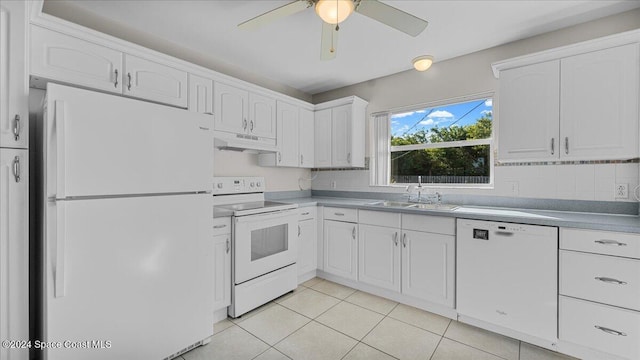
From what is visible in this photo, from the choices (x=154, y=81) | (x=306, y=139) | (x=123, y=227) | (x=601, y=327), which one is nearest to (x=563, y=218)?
(x=601, y=327)

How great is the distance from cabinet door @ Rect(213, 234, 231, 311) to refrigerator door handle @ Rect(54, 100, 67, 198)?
1.05m

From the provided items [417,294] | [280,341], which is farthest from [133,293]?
[417,294]

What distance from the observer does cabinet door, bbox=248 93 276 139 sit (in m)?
2.88

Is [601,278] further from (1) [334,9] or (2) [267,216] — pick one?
(2) [267,216]

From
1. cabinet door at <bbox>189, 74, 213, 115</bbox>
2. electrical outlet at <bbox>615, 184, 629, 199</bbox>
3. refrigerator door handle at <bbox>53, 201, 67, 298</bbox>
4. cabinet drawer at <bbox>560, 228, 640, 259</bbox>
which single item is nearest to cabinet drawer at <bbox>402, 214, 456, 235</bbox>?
cabinet drawer at <bbox>560, 228, 640, 259</bbox>

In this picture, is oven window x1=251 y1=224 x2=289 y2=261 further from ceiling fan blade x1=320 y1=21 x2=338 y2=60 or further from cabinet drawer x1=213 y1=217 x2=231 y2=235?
ceiling fan blade x1=320 y1=21 x2=338 y2=60

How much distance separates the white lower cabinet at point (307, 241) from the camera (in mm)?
2992

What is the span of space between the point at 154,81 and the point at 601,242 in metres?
3.31

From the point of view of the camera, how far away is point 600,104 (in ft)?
6.31

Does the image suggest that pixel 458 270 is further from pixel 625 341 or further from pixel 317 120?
pixel 317 120

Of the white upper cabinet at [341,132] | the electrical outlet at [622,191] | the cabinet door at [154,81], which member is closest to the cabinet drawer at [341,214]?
the white upper cabinet at [341,132]

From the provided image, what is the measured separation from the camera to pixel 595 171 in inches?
85.6

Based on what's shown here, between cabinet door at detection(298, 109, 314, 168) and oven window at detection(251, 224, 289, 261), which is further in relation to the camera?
cabinet door at detection(298, 109, 314, 168)

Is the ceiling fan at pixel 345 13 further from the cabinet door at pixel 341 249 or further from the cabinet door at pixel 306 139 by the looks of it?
the cabinet door at pixel 341 249
